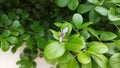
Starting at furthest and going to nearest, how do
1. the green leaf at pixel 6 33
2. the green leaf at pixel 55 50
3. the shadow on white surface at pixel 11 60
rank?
the shadow on white surface at pixel 11 60, the green leaf at pixel 6 33, the green leaf at pixel 55 50

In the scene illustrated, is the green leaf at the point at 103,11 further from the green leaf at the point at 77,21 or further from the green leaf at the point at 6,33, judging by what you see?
the green leaf at the point at 6,33

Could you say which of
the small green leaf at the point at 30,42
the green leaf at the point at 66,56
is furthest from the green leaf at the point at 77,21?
the small green leaf at the point at 30,42

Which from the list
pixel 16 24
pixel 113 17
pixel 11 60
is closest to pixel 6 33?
pixel 16 24

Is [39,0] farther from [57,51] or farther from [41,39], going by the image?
[57,51]

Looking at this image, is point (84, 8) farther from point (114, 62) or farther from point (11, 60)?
point (11, 60)

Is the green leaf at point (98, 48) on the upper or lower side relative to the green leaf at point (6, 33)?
lower

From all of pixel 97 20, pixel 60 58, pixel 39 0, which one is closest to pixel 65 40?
pixel 60 58

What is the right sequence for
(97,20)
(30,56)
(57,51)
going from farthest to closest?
1. (30,56)
2. (97,20)
3. (57,51)
